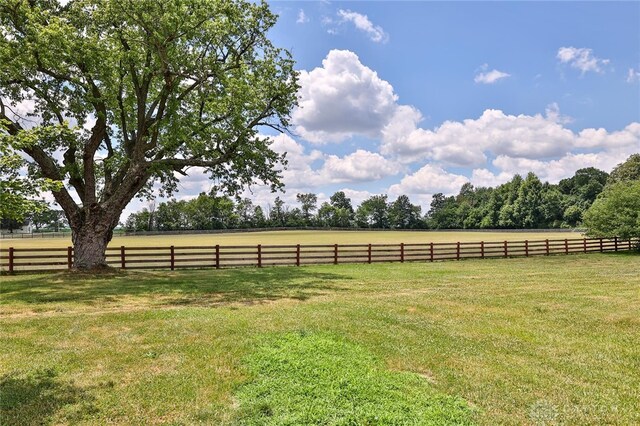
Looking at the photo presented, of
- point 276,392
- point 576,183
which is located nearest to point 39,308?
point 276,392

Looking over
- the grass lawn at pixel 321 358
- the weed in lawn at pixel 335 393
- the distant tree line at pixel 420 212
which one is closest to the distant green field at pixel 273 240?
the distant tree line at pixel 420 212

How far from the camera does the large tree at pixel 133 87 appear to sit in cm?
1499

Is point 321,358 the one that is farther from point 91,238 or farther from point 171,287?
point 91,238

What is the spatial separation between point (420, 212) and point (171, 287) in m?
113

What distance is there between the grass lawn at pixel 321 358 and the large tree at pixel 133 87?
23.5ft

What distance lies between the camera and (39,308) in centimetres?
934

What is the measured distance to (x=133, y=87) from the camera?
59.7ft

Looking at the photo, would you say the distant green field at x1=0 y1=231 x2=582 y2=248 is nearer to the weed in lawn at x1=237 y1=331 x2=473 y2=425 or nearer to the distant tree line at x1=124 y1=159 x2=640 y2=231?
the distant tree line at x1=124 y1=159 x2=640 y2=231

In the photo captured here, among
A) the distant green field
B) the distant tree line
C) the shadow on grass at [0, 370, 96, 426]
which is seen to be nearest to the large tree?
the shadow on grass at [0, 370, 96, 426]

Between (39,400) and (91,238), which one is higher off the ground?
(91,238)

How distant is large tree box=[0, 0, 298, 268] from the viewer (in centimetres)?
1499

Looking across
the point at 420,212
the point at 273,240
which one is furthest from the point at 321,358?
the point at 420,212

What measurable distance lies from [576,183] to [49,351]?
11918 cm

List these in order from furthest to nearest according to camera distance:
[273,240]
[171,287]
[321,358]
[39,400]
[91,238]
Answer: [273,240] < [91,238] < [171,287] < [321,358] < [39,400]
